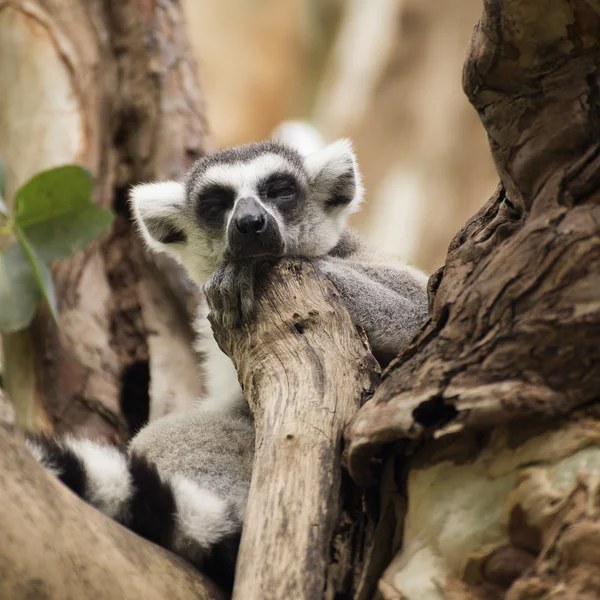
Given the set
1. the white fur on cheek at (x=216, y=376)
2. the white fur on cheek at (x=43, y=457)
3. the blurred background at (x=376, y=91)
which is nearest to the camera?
the white fur on cheek at (x=43, y=457)

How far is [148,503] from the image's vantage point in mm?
2311

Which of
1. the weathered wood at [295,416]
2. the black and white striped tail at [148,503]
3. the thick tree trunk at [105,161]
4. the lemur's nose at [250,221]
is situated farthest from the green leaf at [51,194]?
the black and white striped tail at [148,503]

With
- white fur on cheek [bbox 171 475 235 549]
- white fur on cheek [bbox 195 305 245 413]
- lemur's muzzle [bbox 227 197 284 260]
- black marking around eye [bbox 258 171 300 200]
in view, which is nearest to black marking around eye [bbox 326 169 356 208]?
black marking around eye [bbox 258 171 300 200]

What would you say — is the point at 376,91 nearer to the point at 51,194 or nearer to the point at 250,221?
the point at 51,194

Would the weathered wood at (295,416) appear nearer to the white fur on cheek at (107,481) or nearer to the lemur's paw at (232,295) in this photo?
the lemur's paw at (232,295)

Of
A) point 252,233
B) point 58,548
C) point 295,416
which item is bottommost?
point 58,548

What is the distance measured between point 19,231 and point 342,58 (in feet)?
33.3

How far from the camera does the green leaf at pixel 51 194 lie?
3760 millimetres

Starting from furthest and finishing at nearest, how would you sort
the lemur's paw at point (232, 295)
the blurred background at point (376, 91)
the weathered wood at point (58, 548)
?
1. the blurred background at point (376, 91)
2. the lemur's paw at point (232, 295)
3. the weathered wood at point (58, 548)

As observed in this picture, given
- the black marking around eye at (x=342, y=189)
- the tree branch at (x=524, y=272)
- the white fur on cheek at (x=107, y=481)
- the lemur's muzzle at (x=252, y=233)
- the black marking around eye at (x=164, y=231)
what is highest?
the black marking around eye at (x=342, y=189)

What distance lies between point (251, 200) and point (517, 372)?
1761mm

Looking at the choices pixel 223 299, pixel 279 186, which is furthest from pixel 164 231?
pixel 223 299

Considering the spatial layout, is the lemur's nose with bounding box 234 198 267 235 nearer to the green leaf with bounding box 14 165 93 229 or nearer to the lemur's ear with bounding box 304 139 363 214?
the lemur's ear with bounding box 304 139 363 214

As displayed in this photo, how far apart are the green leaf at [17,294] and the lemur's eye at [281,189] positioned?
124cm
